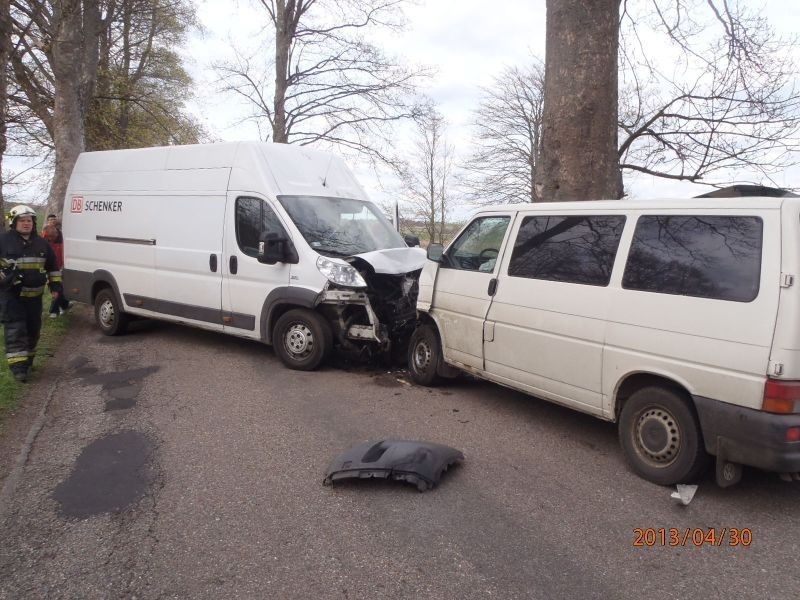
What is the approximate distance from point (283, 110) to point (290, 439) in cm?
1520

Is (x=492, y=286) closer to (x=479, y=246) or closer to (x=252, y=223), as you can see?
(x=479, y=246)

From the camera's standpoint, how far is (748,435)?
3.54 metres

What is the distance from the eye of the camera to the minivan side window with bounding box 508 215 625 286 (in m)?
4.50

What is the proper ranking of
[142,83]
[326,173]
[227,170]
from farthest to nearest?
[142,83]
[326,173]
[227,170]

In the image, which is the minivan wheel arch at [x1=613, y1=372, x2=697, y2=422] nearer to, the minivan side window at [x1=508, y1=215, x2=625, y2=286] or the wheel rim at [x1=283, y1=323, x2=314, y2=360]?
the minivan side window at [x1=508, y1=215, x2=625, y2=286]

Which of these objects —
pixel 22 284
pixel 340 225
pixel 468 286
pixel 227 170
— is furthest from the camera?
pixel 227 170

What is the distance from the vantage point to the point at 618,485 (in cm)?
415

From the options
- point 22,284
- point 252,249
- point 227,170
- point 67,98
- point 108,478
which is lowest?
point 108,478

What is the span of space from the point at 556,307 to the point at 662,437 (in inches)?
49.0

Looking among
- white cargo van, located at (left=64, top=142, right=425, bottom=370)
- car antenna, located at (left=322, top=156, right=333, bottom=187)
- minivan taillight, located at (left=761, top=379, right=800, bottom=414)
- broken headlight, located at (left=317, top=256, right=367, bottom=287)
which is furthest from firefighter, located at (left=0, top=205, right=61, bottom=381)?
minivan taillight, located at (left=761, top=379, right=800, bottom=414)

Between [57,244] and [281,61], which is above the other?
[281,61]

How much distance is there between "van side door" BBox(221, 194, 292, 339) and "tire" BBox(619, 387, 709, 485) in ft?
14.2
